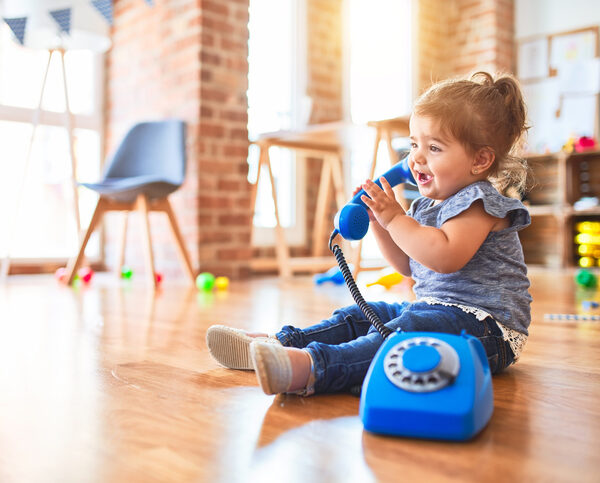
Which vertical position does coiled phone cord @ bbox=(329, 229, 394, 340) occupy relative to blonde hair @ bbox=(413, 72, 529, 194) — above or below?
below

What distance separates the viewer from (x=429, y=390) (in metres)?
0.74

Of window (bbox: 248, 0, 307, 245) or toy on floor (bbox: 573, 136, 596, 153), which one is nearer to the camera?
window (bbox: 248, 0, 307, 245)

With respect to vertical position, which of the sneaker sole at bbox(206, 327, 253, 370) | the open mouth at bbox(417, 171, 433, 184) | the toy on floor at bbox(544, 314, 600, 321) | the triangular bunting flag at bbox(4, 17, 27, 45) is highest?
the triangular bunting flag at bbox(4, 17, 27, 45)

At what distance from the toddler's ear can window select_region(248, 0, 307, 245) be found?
9.00 ft

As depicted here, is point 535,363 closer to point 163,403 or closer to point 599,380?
point 599,380

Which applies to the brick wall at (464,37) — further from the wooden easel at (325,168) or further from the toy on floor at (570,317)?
the toy on floor at (570,317)

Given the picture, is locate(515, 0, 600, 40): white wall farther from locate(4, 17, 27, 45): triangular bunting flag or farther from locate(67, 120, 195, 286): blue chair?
locate(4, 17, 27, 45): triangular bunting flag

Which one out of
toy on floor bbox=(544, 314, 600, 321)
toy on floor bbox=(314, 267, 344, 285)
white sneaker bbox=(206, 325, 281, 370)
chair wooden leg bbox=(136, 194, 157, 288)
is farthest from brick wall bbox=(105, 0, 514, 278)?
white sneaker bbox=(206, 325, 281, 370)

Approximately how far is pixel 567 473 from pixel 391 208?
1.60ft

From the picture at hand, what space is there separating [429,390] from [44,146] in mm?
3246

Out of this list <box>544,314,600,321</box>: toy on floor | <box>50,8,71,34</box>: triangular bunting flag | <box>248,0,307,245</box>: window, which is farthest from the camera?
<box>248,0,307,245</box>: window

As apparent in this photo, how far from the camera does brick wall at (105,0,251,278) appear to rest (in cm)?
310

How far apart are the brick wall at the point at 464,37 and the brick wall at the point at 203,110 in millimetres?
2089

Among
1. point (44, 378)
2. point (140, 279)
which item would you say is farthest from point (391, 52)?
point (44, 378)
